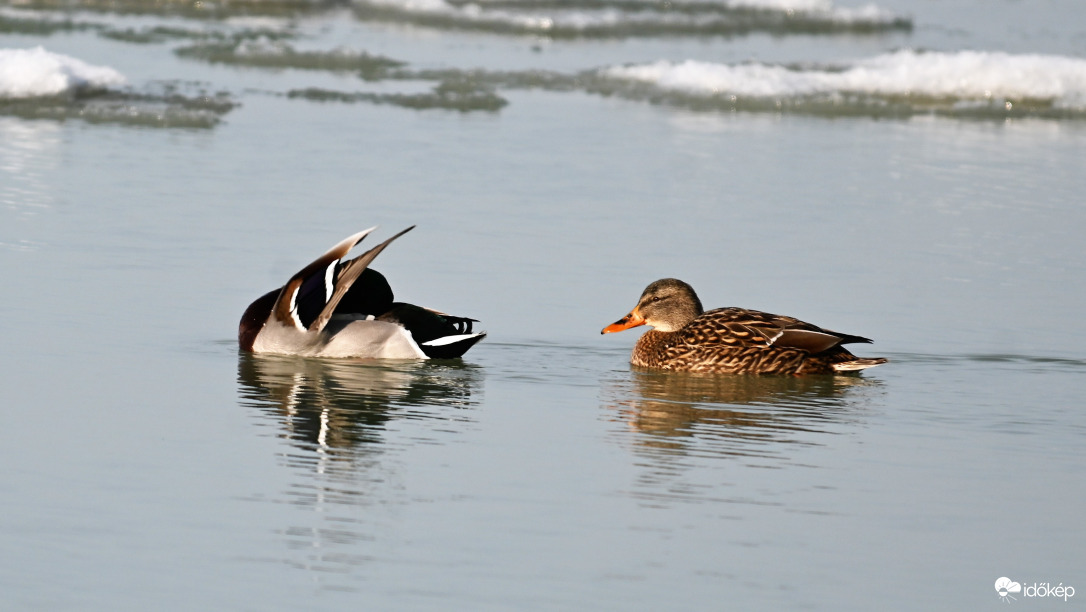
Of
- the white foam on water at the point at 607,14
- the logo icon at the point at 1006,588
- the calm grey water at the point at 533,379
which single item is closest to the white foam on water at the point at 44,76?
the calm grey water at the point at 533,379

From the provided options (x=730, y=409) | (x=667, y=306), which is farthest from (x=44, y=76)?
(x=730, y=409)

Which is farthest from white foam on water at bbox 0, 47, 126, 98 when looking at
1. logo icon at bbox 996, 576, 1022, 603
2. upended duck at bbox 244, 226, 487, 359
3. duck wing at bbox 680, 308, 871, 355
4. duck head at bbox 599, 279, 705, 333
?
logo icon at bbox 996, 576, 1022, 603

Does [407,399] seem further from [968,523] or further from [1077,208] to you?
[1077,208]

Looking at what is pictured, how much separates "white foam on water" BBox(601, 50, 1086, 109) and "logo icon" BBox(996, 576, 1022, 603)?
624 inches

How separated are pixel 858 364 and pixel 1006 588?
3.76 metres

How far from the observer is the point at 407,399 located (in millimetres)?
8703

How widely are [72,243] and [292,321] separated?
2.73m

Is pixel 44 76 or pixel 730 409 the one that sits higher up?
pixel 44 76

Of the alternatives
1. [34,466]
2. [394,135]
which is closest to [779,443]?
[34,466]

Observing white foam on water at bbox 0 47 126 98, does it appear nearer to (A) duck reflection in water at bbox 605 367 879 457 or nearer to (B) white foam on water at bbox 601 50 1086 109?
(B) white foam on water at bbox 601 50 1086 109

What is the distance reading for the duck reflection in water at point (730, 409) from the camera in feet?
25.8

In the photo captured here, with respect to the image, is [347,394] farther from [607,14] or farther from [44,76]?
[607,14]

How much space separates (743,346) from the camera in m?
9.80

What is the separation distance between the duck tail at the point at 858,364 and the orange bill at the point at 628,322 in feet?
3.94
